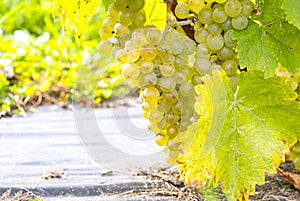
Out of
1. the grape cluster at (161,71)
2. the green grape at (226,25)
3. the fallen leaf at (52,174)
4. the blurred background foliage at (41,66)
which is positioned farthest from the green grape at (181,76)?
the blurred background foliage at (41,66)

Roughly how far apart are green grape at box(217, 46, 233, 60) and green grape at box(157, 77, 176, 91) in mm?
95

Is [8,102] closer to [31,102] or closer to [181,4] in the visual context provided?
[31,102]

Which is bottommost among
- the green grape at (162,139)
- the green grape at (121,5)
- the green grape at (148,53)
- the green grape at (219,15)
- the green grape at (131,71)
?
the green grape at (162,139)

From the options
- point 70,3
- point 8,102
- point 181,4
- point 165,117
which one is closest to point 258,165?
point 165,117

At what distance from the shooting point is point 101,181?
1.19 m

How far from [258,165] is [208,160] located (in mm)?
83

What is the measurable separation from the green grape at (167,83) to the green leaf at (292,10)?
0.23 metres

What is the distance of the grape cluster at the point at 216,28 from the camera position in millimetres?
929

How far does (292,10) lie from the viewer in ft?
2.73

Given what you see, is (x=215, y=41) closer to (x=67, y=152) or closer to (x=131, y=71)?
(x=131, y=71)

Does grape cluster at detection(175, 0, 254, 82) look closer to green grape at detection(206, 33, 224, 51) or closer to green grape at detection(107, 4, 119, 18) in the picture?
green grape at detection(206, 33, 224, 51)

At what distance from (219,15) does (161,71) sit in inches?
5.4

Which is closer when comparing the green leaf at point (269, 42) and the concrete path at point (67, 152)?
the green leaf at point (269, 42)

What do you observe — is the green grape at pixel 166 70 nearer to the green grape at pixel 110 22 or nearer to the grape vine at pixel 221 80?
the grape vine at pixel 221 80
